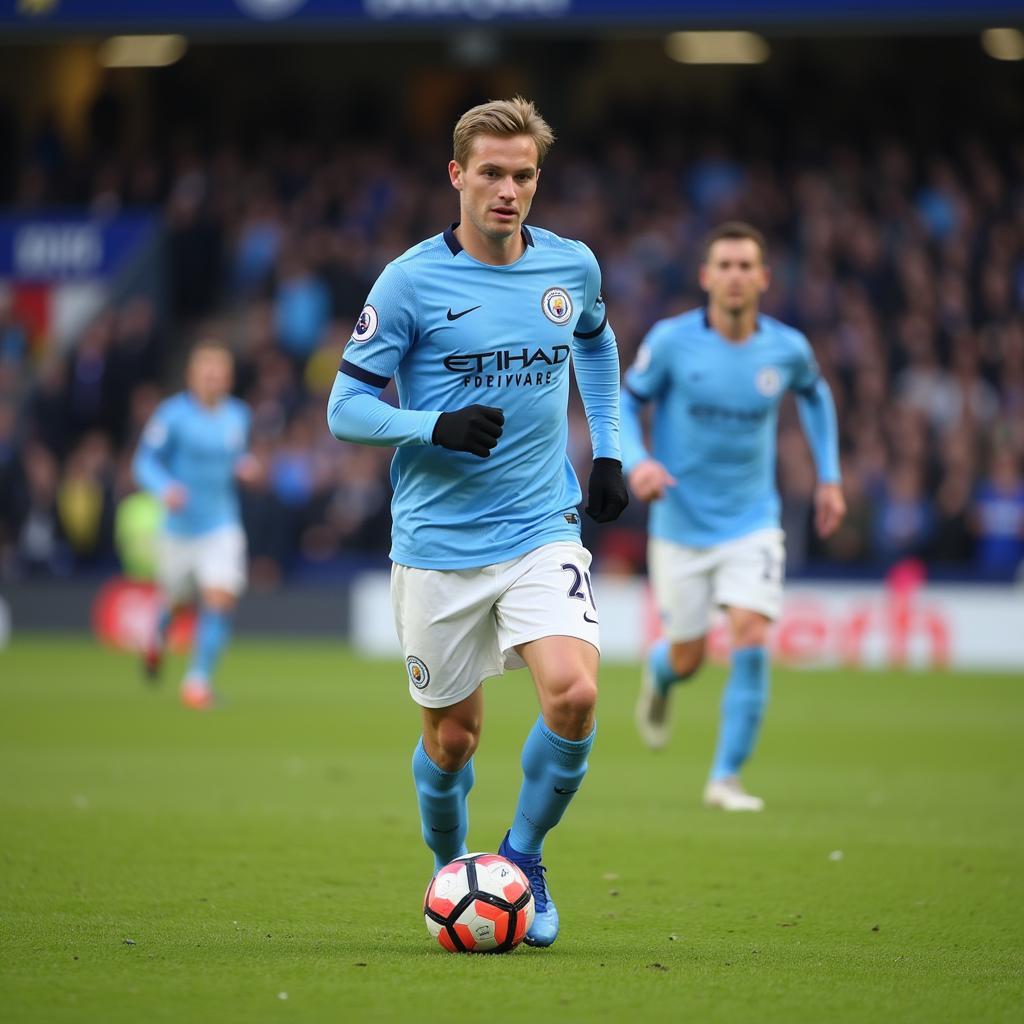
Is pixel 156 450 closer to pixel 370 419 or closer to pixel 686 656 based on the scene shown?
pixel 686 656

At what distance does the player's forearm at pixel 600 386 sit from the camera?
6496mm

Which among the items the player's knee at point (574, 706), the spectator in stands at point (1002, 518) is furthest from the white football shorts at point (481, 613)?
the spectator in stands at point (1002, 518)

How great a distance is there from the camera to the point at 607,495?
623cm

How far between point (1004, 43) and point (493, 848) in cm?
2063

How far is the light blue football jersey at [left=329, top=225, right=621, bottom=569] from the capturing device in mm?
5902

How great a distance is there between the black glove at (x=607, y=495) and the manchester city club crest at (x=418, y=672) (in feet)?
2.39

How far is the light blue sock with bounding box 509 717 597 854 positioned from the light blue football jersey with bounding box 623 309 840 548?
3806 mm

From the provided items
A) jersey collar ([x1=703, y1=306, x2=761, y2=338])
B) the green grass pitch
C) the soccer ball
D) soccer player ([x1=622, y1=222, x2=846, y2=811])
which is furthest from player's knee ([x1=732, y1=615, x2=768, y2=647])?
the soccer ball

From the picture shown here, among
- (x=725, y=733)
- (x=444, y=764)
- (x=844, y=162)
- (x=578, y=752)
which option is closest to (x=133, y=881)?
(x=444, y=764)

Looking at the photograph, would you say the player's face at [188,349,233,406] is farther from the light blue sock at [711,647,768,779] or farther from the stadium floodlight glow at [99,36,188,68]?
the stadium floodlight glow at [99,36,188,68]

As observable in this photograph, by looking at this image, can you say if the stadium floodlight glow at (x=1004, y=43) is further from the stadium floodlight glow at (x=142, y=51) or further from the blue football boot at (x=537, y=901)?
the blue football boot at (x=537, y=901)

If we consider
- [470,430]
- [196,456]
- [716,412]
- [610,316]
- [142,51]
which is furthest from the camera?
[142,51]

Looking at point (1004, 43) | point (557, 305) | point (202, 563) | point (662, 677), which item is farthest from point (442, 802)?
point (1004, 43)

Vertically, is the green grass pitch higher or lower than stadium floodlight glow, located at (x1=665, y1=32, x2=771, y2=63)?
lower
